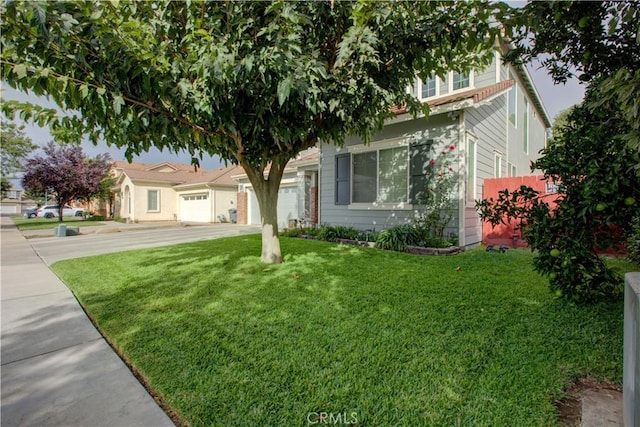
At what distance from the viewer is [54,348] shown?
280 cm

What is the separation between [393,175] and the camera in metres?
8.25

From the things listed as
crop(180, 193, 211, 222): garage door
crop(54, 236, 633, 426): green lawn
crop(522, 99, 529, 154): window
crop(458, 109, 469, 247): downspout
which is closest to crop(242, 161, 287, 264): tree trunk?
crop(54, 236, 633, 426): green lawn

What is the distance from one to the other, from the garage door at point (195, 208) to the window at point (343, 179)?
13565 millimetres

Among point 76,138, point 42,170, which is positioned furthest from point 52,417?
point 42,170

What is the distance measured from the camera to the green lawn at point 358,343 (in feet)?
6.12

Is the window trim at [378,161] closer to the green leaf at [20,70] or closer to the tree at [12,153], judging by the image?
the green leaf at [20,70]

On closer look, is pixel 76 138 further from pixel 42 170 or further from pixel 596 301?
pixel 42 170

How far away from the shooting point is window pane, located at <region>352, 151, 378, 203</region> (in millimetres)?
8695

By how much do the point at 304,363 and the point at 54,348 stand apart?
2391mm

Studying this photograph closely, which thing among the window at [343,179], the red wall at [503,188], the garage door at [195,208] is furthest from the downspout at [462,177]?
the garage door at [195,208]

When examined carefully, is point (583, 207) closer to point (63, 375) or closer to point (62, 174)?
→ point (63, 375)

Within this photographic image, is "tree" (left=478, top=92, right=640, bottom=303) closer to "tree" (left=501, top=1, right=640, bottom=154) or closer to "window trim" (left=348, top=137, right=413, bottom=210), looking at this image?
"tree" (left=501, top=1, right=640, bottom=154)

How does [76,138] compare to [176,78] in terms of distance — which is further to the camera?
[76,138]

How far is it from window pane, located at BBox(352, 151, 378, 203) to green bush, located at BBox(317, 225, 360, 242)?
93 cm
